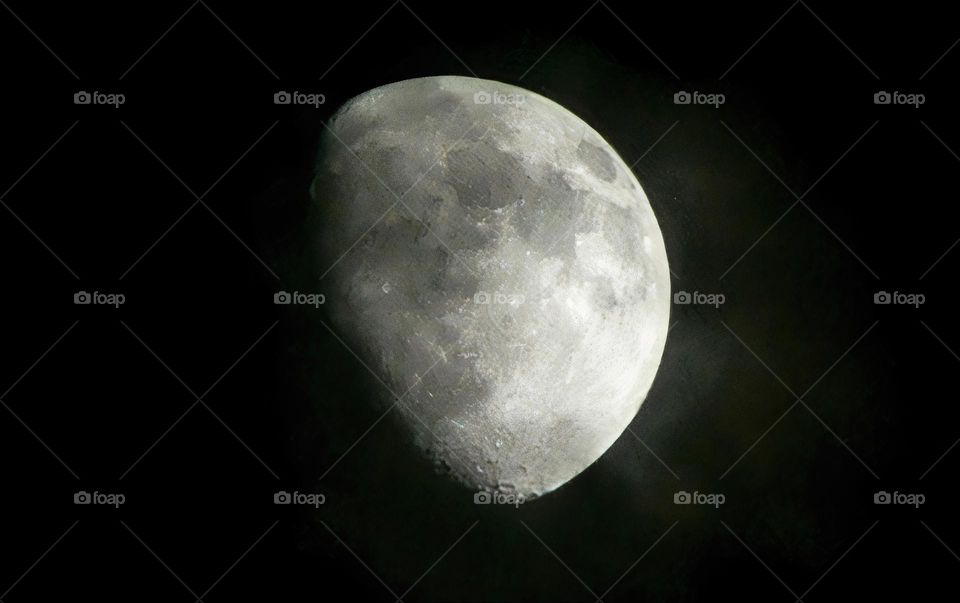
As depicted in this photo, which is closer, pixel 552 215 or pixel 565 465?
pixel 552 215

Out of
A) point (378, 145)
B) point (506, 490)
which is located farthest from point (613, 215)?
point (506, 490)

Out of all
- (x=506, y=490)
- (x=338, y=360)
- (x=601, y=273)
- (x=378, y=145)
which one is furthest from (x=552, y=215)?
(x=506, y=490)

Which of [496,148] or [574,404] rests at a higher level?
[496,148]

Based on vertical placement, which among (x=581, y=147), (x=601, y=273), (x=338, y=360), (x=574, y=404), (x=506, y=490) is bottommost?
(x=506, y=490)

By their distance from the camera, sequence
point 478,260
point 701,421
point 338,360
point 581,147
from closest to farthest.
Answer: point 478,260
point 338,360
point 581,147
point 701,421

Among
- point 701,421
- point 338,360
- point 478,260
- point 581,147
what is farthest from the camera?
Answer: point 701,421

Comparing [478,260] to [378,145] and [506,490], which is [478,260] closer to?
[378,145]

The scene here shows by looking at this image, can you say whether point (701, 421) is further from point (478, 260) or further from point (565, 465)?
point (478, 260)
